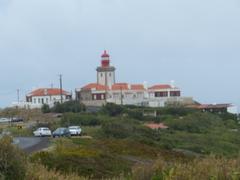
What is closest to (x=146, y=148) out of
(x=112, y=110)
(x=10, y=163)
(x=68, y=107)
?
(x=10, y=163)

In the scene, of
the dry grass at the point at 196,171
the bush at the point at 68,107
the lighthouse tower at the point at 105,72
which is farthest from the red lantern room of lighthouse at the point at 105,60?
the dry grass at the point at 196,171

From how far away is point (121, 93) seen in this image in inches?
4924

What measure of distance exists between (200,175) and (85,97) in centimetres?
11624

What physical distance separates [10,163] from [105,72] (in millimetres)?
121178

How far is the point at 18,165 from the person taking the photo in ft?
44.5

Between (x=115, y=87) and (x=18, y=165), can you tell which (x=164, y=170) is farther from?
(x=115, y=87)

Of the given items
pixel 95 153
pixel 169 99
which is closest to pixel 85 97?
pixel 169 99

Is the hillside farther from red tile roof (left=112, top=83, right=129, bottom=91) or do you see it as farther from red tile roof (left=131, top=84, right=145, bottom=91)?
red tile roof (left=131, top=84, right=145, bottom=91)

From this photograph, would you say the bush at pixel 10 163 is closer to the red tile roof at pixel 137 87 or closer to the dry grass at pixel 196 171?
the dry grass at pixel 196 171

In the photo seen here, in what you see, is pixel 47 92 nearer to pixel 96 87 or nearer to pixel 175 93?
pixel 96 87

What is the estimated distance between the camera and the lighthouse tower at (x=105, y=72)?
133000 mm

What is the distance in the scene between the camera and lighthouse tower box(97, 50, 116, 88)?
133 metres

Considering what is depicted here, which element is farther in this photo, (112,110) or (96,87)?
(96,87)

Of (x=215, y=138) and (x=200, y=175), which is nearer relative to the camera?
(x=200, y=175)
